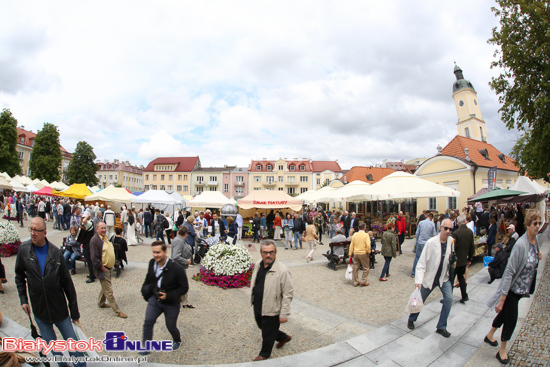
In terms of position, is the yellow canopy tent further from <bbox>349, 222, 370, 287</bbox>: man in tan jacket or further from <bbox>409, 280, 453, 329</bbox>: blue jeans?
<bbox>409, 280, 453, 329</bbox>: blue jeans

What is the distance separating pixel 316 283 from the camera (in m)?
7.53

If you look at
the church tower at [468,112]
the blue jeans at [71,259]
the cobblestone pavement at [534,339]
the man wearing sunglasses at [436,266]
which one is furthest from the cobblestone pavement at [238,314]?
the church tower at [468,112]

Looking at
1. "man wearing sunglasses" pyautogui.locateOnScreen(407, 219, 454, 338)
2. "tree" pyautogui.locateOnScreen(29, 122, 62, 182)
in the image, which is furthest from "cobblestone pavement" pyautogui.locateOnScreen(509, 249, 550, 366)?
"tree" pyautogui.locateOnScreen(29, 122, 62, 182)

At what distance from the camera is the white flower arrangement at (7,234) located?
9.34 m

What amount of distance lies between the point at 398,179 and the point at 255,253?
25.0 ft

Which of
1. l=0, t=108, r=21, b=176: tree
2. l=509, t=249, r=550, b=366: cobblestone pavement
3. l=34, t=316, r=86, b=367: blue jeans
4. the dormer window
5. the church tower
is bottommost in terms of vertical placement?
l=509, t=249, r=550, b=366: cobblestone pavement

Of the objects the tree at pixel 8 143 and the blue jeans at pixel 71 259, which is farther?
the tree at pixel 8 143

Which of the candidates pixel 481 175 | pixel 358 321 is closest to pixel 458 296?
pixel 358 321

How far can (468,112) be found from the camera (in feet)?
148

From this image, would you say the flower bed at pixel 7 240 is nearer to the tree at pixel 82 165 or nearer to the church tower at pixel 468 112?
the tree at pixel 82 165

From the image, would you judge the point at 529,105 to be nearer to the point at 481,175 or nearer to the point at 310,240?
the point at 310,240

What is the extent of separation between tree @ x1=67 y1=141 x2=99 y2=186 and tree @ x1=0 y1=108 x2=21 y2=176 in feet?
40.2

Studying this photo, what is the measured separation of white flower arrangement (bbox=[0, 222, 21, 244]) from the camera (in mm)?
9340

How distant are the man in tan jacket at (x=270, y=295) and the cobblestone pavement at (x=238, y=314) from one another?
1.65 feet
